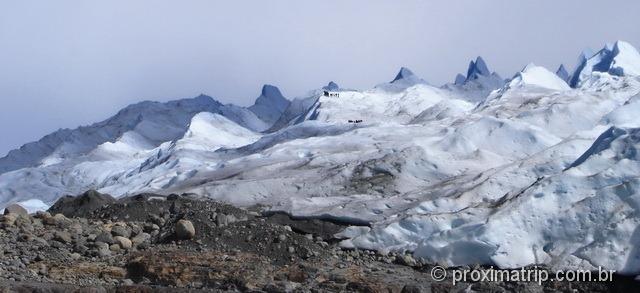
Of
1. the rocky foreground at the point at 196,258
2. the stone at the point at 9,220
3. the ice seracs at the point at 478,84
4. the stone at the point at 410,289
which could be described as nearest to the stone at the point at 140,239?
the rocky foreground at the point at 196,258

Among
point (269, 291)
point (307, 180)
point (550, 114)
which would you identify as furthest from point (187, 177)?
point (269, 291)

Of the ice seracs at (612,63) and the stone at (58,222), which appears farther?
the ice seracs at (612,63)

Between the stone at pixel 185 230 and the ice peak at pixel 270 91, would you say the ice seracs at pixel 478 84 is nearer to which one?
the ice peak at pixel 270 91

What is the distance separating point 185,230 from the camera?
53.2 ft

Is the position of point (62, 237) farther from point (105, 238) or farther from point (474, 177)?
point (474, 177)

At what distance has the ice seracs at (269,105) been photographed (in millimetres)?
74119

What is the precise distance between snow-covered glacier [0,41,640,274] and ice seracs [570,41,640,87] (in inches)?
4.2

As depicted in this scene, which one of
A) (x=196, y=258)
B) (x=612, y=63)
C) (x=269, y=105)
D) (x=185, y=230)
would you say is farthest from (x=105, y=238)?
(x=269, y=105)

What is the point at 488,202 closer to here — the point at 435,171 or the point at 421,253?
the point at 421,253

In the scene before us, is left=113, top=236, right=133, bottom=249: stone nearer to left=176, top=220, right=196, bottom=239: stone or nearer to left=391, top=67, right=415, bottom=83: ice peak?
left=176, top=220, right=196, bottom=239: stone

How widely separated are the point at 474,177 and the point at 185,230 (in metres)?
7.65

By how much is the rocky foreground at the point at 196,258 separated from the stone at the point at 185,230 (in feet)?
0.06

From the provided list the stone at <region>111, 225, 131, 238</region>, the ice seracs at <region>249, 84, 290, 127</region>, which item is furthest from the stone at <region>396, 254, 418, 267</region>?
the ice seracs at <region>249, 84, 290, 127</region>

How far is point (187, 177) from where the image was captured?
28.8 m
